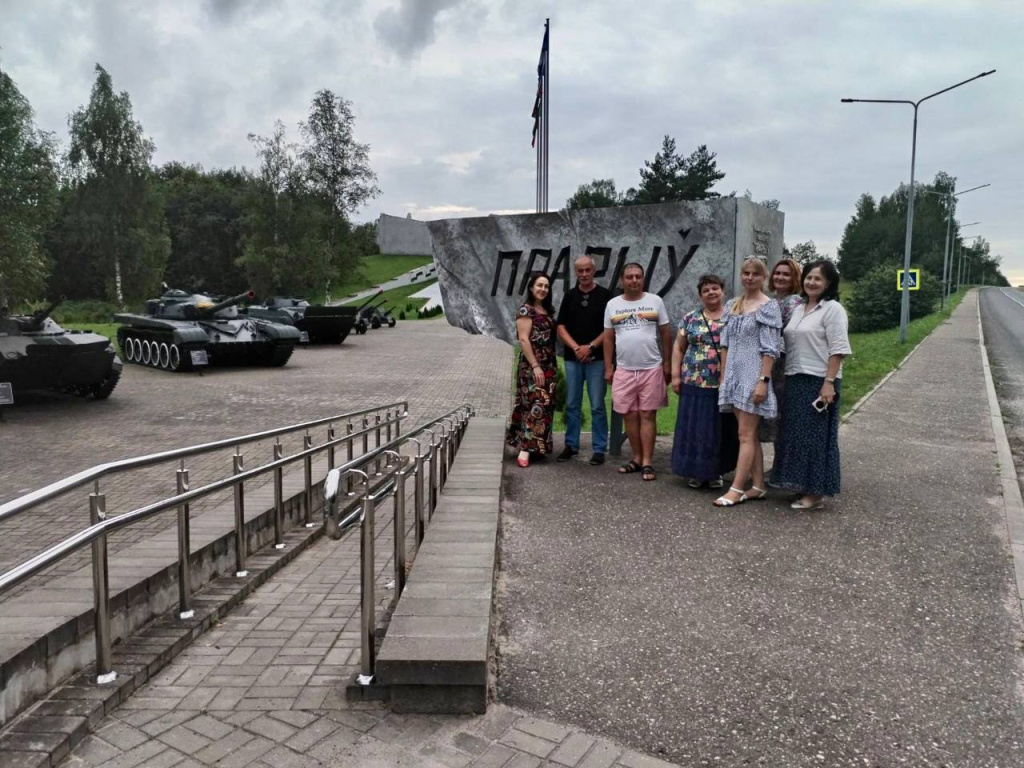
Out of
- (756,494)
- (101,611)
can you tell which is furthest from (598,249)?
(101,611)

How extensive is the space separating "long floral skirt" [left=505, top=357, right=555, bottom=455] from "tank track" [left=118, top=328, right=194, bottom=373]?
40.8 ft

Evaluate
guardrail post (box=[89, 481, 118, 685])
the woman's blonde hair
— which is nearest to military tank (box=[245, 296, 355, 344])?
the woman's blonde hair

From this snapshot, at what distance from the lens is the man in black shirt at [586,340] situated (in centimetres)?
630

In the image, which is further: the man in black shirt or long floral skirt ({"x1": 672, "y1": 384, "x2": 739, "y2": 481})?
the man in black shirt

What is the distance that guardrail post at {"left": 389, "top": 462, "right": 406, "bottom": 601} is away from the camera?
3.58m

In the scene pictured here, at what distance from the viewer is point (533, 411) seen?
6.52 meters

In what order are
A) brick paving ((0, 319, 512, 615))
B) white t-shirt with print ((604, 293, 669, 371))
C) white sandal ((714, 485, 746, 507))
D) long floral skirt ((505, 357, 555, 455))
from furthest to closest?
long floral skirt ((505, 357, 555, 455)) → white t-shirt with print ((604, 293, 669, 371)) → white sandal ((714, 485, 746, 507)) → brick paving ((0, 319, 512, 615))

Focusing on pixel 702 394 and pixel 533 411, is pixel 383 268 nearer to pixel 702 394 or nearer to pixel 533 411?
pixel 533 411

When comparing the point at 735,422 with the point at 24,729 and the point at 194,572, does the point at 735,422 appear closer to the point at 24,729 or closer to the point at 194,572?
the point at 194,572

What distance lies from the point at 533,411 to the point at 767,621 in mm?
3154

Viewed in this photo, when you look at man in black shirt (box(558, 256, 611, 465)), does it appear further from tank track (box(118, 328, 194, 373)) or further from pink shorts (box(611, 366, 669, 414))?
tank track (box(118, 328, 194, 373))

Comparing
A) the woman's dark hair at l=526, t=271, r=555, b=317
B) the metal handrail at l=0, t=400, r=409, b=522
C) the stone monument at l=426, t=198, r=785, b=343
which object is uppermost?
the stone monument at l=426, t=198, r=785, b=343

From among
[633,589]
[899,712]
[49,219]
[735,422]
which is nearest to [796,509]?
[735,422]

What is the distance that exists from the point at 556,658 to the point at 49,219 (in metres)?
42.8
